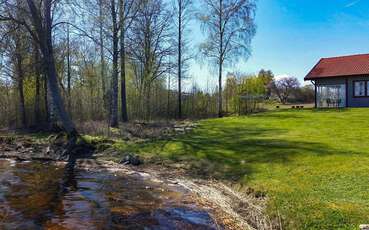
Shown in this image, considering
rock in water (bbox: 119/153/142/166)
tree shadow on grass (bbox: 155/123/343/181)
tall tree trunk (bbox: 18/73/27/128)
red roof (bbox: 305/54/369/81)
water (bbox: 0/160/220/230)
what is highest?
red roof (bbox: 305/54/369/81)

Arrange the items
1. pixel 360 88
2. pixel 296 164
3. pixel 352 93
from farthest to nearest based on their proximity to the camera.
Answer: pixel 352 93 → pixel 360 88 → pixel 296 164

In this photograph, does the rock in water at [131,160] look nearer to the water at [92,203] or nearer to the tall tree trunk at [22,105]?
the water at [92,203]

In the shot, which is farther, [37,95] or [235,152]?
[37,95]

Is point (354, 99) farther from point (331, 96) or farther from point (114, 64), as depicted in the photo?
point (114, 64)

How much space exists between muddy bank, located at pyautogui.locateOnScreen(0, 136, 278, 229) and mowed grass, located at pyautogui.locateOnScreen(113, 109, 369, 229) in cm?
39

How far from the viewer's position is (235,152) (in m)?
Result: 12.8

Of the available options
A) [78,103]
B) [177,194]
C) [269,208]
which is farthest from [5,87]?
[269,208]

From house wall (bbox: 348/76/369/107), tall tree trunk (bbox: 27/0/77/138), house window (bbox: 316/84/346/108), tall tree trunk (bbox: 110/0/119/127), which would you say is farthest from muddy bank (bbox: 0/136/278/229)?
house wall (bbox: 348/76/369/107)

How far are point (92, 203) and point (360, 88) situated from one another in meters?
26.3

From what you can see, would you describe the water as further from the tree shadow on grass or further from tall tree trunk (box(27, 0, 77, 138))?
tall tree trunk (box(27, 0, 77, 138))

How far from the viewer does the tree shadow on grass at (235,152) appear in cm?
1105

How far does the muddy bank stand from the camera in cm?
728

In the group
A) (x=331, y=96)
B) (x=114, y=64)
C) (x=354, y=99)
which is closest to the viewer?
(x=114, y=64)

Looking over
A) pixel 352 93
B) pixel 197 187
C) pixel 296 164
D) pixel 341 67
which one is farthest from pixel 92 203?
pixel 341 67
